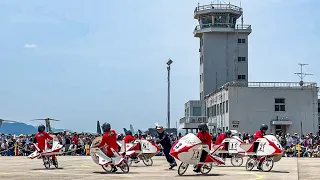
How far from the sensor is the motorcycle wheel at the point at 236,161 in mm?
29631

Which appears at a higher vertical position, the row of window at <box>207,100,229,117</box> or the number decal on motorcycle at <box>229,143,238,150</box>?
the row of window at <box>207,100,229,117</box>

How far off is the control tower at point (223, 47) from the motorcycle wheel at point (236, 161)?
186ft

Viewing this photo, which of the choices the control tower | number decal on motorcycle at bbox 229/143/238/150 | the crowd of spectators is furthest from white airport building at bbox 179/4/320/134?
number decal on motorcycle at bbox 229/143/238/150

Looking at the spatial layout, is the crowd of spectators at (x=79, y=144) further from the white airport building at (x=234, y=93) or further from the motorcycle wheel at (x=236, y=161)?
the white airport building at (x=234, y=93)

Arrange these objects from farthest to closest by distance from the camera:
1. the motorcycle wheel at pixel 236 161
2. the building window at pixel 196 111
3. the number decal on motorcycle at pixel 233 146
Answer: the building window at pixel 196 111 < the number decal on motorcycle at pixel 233 146 < the motorcycle wheel at pixel 236 161

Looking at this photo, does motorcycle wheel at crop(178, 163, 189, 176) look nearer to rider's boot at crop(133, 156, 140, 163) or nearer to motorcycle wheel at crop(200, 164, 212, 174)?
motorcycle wheel at crop(200, 164, 212, 174)

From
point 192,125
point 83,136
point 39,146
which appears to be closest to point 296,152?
point 83,136

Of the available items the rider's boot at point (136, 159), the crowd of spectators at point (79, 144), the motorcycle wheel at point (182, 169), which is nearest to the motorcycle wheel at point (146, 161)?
the rider's boot at point (136, 159)

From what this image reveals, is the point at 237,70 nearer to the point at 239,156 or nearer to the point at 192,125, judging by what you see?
the point at 192,125

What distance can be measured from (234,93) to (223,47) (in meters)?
18.4

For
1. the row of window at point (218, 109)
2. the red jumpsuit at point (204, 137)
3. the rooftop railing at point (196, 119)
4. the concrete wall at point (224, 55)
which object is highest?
the concrete wall at point (224, 55)

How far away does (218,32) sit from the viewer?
8619 centimetres

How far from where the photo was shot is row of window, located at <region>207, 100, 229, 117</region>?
233ft

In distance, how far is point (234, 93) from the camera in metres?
69.4
